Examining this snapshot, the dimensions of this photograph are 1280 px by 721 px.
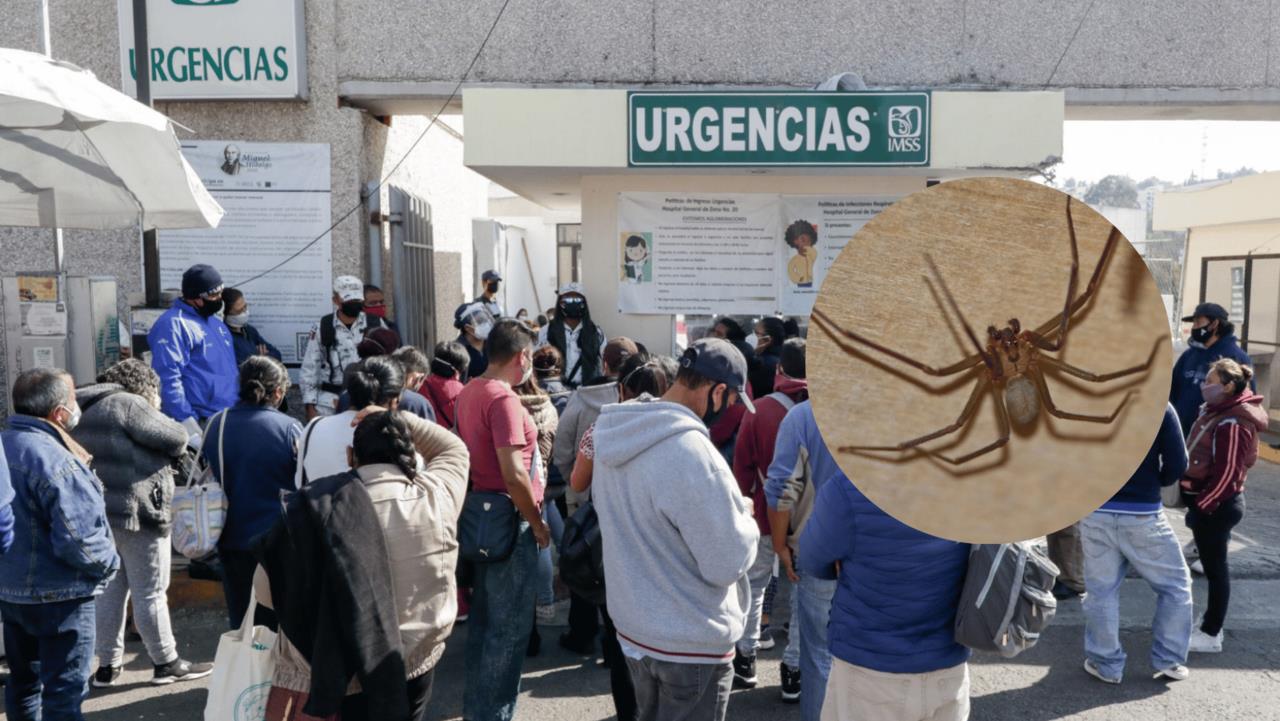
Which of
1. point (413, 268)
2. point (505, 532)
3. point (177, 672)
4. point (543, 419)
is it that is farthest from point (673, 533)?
point (413, 268)

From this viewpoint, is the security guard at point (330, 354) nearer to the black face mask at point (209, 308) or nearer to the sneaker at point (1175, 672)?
the black face mask at point (209, 308)

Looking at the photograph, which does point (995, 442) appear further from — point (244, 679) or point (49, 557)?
point (49, 557)

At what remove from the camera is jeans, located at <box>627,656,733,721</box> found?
3.12 metres

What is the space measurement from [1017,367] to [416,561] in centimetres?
208

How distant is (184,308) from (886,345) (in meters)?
5.49

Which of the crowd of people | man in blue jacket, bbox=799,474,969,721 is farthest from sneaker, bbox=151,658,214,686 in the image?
man in blue jacket, bbox=799,474,969,721

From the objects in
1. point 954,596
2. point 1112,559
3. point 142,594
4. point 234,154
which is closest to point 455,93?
point 234,154

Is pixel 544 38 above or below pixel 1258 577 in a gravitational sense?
above

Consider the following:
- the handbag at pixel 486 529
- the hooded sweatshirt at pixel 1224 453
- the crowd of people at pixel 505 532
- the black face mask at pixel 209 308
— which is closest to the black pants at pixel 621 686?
the crowd of people at pixel 505 532

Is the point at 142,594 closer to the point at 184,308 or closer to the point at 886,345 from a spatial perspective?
the point at 184,308

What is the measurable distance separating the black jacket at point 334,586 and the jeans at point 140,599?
2240 millimetres

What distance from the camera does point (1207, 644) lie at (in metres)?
5.47

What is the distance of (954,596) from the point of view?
301cm

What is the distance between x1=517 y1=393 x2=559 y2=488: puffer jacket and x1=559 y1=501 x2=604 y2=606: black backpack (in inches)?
45.7
